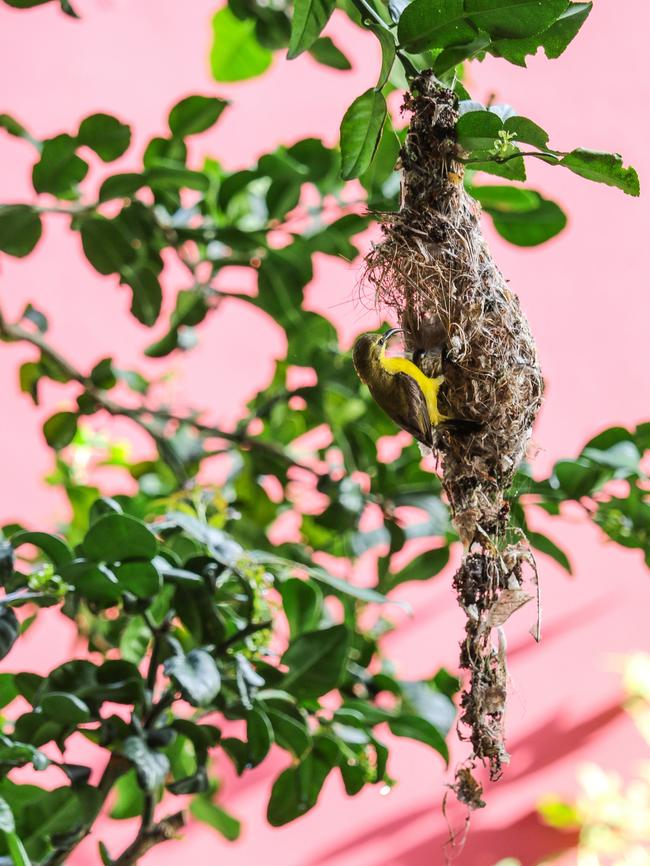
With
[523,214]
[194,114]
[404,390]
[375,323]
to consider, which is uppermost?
[375,323]

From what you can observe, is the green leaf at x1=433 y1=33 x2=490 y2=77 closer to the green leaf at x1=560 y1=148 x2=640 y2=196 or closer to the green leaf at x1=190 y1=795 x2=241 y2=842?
the green leaf at x1=560 y1=148 x2=640 y2=196

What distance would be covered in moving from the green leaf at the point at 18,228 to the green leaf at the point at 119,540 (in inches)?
13.3

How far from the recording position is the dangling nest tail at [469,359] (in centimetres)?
46

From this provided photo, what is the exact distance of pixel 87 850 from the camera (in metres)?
1.56

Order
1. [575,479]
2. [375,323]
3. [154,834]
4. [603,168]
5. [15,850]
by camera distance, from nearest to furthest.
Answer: [603,168] < [15,850] < [154,834] < [575,479] < [375,323]

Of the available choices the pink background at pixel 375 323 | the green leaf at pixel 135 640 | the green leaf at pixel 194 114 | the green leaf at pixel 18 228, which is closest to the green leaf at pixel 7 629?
the green leaf at pixel 135 640

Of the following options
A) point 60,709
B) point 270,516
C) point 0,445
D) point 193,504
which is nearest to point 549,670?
point 270,516

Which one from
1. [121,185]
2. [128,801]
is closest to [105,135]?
[121,185]

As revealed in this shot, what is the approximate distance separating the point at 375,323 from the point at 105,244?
2.83 feet

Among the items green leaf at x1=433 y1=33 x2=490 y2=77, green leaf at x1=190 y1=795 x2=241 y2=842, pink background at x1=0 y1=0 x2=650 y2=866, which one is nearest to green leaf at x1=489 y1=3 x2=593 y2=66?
green leaf at x1=433 y1=33 x2=490 y2=77

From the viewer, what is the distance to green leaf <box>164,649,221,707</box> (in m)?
0.57

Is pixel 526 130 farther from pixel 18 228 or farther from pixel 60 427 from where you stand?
pixel 60 427

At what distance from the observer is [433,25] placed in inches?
18.1

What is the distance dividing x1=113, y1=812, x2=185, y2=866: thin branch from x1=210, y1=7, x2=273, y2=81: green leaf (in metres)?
0.68
